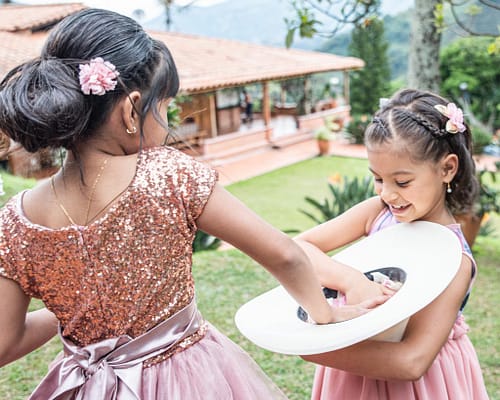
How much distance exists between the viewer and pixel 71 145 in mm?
1048

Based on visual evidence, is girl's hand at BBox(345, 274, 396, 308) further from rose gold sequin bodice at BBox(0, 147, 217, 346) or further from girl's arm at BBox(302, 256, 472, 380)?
rose gold sequin bodice at BBox(0, 147, 217, 346)

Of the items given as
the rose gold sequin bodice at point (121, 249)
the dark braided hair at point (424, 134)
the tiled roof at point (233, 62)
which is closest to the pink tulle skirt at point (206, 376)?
the rose gold sequin bodice at point (121, 249)

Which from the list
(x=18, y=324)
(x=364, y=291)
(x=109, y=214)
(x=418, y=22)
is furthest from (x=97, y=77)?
(x=418, y=22)

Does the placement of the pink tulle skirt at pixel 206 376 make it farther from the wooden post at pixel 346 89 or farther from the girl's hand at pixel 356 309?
the wooden post at pixel 346 89

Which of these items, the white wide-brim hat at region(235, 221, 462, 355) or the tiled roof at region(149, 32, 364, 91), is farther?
the tiled roof at region(149, 32, 364, 91)

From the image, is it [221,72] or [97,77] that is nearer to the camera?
[97,77]

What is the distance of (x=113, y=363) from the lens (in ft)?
3.79

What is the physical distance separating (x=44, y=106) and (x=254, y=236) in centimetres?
44

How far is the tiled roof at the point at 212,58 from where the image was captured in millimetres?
12476

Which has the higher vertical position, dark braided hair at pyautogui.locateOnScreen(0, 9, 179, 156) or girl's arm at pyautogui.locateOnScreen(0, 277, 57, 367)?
dark braided hair at pyautogui.locateOnScreen(0, 9, 179, 156)

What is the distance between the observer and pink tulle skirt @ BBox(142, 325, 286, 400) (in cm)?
118

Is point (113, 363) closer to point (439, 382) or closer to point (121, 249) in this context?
point (121, 249)

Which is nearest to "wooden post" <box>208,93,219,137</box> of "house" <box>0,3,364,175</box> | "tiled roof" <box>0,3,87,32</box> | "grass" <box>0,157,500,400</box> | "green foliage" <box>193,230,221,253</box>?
"house" <box>0,3,364,175</box>

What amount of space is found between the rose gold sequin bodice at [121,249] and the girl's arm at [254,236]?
3 cm
